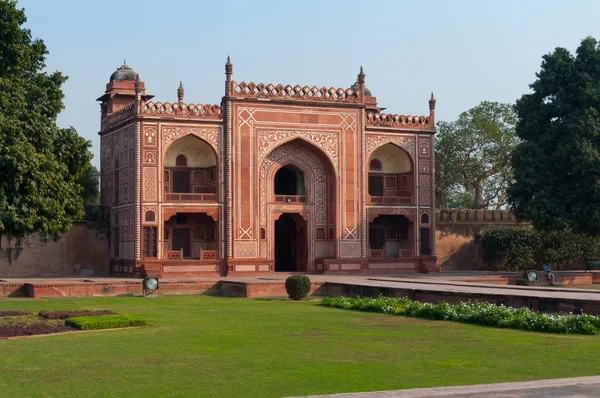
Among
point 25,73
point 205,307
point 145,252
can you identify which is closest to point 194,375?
point 205,307

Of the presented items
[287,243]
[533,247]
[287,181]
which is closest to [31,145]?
[287,181]

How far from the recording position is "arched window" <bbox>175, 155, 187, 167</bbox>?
3284cm

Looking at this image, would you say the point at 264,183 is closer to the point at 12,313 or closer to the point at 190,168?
the point at 190,168

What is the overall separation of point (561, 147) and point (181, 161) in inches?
519

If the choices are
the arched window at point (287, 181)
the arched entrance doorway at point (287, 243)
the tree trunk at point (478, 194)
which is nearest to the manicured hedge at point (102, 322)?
the arched entrance doorway at point (287, 243)

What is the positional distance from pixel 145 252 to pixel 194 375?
71.2ft

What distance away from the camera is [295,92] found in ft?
108

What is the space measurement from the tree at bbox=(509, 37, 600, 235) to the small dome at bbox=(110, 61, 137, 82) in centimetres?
1482

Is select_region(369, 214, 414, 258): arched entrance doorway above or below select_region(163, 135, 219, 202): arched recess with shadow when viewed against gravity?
below

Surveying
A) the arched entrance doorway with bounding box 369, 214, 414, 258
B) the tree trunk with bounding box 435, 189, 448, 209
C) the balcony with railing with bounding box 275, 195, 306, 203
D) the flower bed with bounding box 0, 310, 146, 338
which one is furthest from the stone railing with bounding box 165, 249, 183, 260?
the tree trunk with bounding box 435, 189, 448, 209

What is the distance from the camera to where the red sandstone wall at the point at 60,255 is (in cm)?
3153

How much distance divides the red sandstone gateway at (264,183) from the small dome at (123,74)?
0.05 m

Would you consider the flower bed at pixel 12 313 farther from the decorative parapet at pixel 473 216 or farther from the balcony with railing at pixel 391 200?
the decorative parapet at pixel 473 216

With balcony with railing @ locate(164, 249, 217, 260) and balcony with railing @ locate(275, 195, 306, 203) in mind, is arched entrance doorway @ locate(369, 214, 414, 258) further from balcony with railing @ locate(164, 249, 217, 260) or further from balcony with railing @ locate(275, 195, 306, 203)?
balcony with railing @ locate(164, 249, 217, 260)
